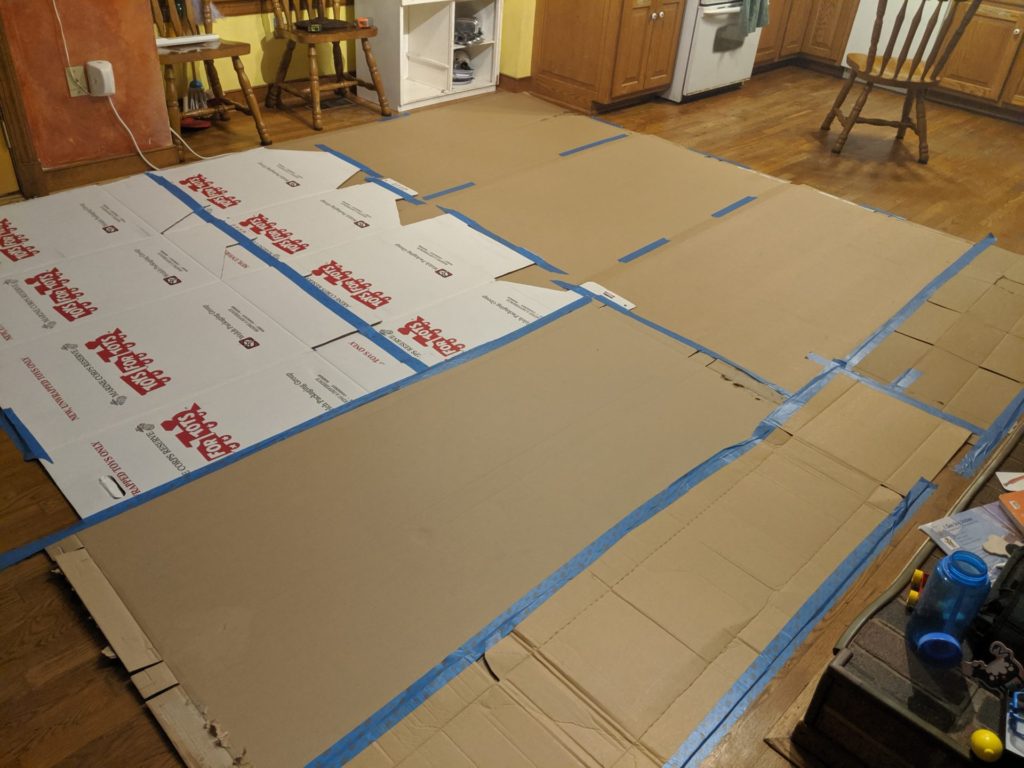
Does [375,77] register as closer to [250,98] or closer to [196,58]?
[250,98]

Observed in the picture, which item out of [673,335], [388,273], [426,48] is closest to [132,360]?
[388,273]

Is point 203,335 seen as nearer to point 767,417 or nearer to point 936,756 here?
point 767,417

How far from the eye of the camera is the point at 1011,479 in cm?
180

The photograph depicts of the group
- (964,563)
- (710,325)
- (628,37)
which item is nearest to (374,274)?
(710,325)

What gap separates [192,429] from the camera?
6.64ft

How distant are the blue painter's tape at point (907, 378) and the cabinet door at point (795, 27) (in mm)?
3663

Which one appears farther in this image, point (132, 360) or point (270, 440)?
point (132, 360)

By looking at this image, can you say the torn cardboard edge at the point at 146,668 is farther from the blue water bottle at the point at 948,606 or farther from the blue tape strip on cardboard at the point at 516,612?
the blue water bottle at the point at 948,606

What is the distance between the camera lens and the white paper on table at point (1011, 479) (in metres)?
1.77

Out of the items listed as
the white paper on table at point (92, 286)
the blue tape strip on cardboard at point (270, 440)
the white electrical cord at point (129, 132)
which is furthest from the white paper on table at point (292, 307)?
the white electrical cord at point (129, 132)

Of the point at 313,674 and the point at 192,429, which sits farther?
the point at 192,429

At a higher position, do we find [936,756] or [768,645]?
[936,756]

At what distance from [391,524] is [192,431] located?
59 centimetres

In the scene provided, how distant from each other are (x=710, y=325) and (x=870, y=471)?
2.37 feet
